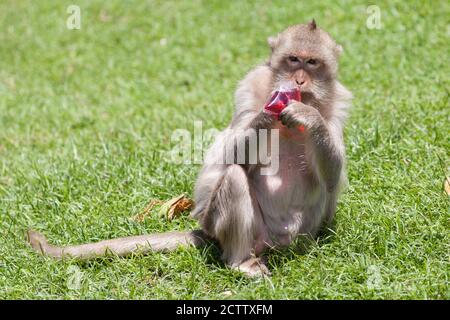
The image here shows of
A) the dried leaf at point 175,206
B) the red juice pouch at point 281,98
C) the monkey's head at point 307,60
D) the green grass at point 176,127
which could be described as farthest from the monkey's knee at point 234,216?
the dried leaf at point 175,206

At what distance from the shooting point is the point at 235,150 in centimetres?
466

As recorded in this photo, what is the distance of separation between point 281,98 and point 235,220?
0.77m

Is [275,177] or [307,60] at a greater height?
[307,60]

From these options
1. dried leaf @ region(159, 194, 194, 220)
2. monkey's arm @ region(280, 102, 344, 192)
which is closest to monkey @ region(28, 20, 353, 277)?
monkey's arm @ region(280, 102, 344, 192)

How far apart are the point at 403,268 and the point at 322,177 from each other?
0.71 m

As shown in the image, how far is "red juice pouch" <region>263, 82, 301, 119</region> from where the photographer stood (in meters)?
4.46

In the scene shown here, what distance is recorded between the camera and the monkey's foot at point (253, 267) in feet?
15.0

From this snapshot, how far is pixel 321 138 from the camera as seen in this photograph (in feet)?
14.7

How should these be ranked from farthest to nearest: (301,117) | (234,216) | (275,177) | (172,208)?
(172,208), (275,177), (234,216), (301,117)

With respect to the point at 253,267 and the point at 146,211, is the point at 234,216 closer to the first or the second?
the point at 253,267

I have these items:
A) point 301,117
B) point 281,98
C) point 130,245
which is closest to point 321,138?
point 301,117

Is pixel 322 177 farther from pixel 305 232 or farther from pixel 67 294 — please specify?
pixel 67 294
